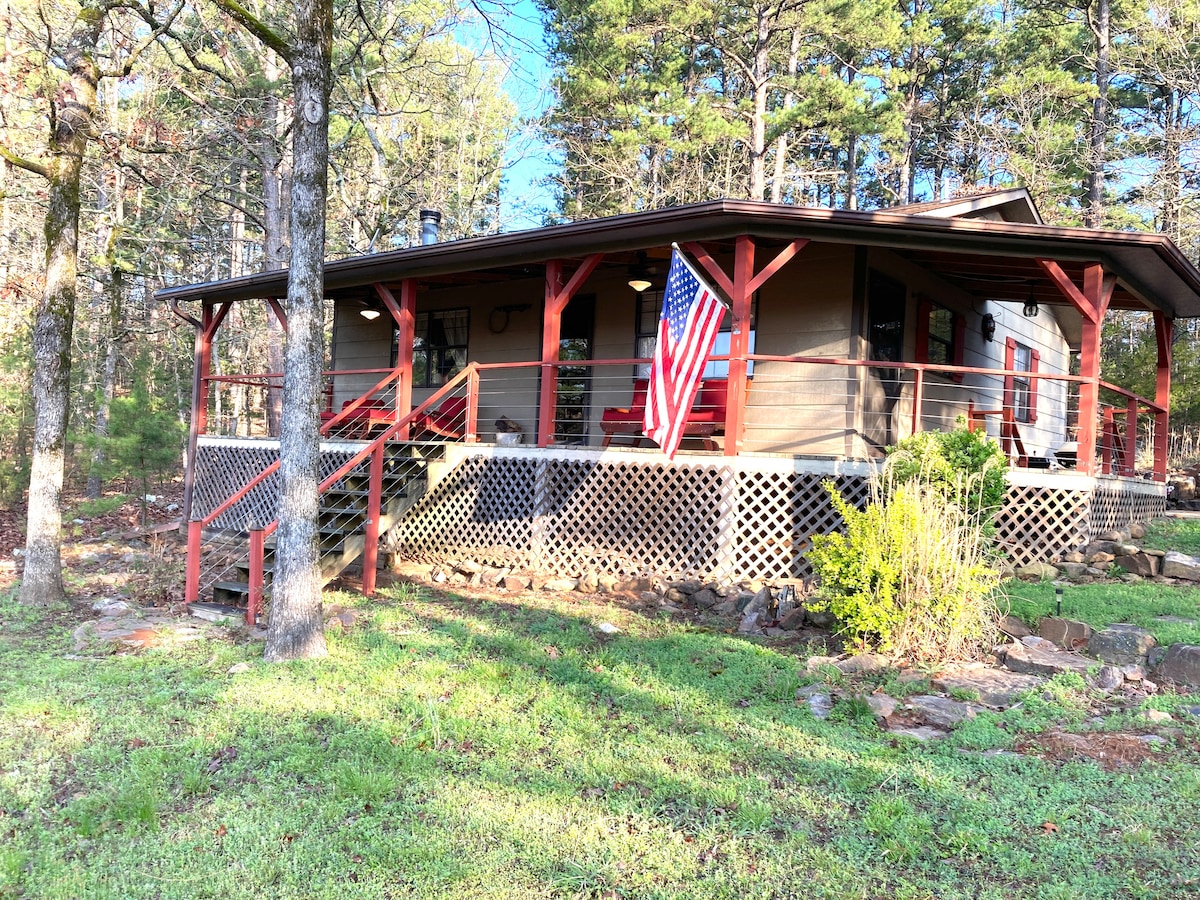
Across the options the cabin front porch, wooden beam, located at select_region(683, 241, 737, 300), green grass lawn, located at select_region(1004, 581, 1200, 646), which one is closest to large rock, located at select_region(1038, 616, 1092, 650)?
green grass lawn, located at select_region(1004, 581, 1200, 646)

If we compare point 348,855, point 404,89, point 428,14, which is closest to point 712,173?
point 404,89

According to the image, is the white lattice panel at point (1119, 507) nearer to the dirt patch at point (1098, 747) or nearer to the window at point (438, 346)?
the dirt patch at point (1098, 747)

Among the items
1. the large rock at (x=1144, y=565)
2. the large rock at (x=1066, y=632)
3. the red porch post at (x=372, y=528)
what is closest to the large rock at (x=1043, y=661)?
the large rock at (x=1066, y=632)

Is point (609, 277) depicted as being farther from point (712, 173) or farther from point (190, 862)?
point (712, 173)

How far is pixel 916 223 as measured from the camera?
26.3 feet

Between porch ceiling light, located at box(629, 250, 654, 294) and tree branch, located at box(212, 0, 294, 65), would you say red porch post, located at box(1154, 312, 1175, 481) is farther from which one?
tree branch, located at box(212, 0, 294, 65)

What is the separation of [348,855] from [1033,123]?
26019 millimetres

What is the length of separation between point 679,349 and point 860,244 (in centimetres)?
296

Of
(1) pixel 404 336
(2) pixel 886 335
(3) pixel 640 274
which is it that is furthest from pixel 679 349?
(1) pixel 404 336

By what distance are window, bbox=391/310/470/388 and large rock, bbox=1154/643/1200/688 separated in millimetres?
10694

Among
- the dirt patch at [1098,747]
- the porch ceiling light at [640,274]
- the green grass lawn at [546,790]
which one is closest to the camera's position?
the green grass lawn at [546,790]

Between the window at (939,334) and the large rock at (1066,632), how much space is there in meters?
5.91

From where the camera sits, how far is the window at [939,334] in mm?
11273

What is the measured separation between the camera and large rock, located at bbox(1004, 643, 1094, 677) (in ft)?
17.0
